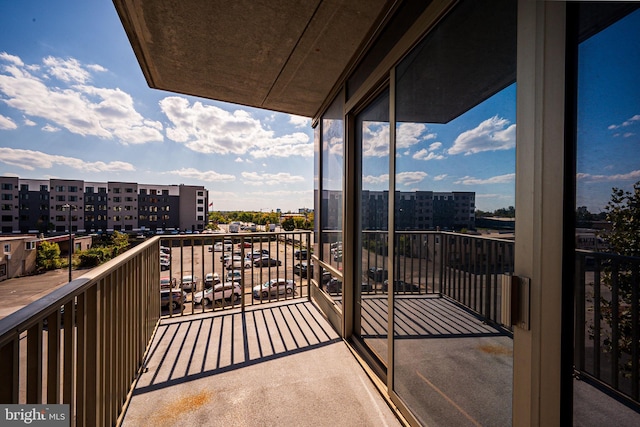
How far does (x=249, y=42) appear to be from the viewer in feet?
6.68

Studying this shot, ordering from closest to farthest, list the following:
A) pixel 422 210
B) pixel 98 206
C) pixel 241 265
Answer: pixel 422 210
pixel 241 265
pixel 98 206

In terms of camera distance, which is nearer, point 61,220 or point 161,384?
point 161,384

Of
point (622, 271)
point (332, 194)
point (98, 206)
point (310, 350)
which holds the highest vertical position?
point (98, 206)

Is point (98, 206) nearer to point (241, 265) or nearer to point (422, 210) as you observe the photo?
point (241, 265)

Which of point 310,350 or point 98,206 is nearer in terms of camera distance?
point 310,350

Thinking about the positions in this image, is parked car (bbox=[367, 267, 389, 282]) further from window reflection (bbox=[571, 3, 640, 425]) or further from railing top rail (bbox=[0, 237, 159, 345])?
railing top rail (bbox=[0, 237, 159, 345])

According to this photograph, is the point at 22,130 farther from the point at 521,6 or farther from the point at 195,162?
the point at 195,162

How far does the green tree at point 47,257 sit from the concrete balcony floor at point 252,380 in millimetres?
14501

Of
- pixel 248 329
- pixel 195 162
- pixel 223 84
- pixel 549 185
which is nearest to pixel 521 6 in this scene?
pixel 549 185

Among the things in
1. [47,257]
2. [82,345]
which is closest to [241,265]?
[82,345]

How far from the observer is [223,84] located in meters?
2.75

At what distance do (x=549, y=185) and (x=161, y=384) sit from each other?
2.35 meters

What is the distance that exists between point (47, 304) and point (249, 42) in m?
2.06

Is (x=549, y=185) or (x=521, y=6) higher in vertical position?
(x=521, y=6)
